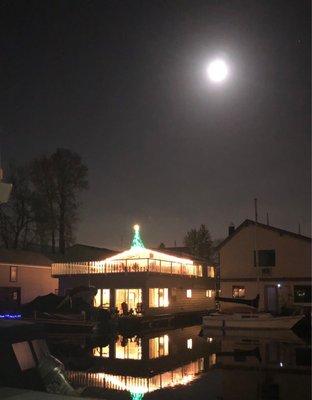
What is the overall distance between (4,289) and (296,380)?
3187 cm

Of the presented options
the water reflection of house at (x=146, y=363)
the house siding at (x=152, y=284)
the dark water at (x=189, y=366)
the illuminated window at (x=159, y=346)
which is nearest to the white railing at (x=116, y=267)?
the house siding at (x=152, y=284)

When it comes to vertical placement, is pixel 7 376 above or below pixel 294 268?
below

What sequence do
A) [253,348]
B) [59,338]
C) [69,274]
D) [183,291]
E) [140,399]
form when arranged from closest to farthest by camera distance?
[140,399] < [253,348] < [59,338] < [69,274] < [183,291]

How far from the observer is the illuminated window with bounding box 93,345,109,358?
75.3 feet

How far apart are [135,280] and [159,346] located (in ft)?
39.3

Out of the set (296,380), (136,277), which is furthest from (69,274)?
(296,380)

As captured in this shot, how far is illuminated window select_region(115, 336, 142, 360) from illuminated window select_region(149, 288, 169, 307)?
7625 millimetres

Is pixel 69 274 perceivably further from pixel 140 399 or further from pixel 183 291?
pixel 140 399

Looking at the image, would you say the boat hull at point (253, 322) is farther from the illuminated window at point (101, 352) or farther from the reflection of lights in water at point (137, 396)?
Answer: the reflection of lights in water at point (137, 396)

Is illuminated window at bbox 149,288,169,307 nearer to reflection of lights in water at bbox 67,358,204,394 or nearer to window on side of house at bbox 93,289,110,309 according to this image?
window on side of house at bbox 93,289,110,309

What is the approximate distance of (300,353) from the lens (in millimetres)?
22344

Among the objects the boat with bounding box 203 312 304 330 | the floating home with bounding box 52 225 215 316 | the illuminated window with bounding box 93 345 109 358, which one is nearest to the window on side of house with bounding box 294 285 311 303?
the boat with bounding box 203 312 304 330

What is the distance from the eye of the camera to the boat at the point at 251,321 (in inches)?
1248

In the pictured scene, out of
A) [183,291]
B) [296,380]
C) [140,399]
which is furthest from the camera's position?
[183,291]
